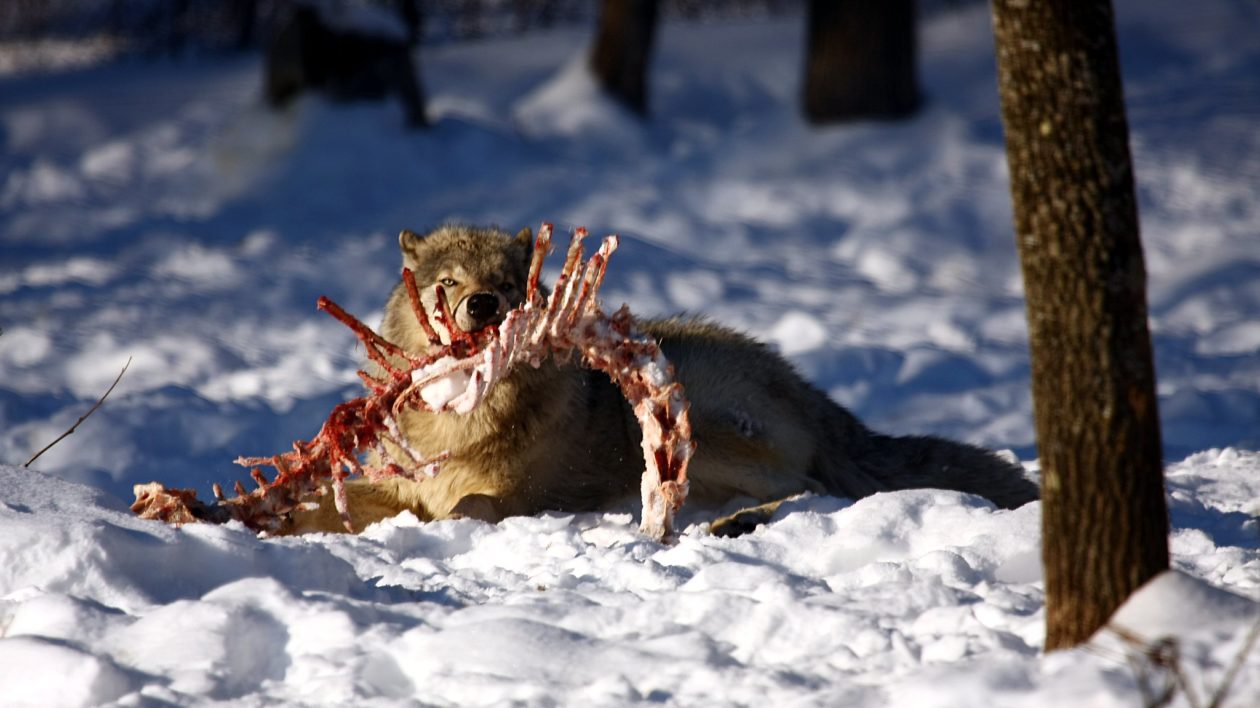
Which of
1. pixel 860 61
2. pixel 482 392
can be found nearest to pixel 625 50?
pixel 860 61

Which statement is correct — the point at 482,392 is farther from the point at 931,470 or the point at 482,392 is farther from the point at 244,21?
the point at 244,21

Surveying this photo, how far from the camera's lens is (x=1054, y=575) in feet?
9.11

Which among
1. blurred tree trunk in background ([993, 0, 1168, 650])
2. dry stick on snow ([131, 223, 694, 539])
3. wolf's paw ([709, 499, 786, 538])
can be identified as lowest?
wolf's paw ([709, 499, 786, 538])

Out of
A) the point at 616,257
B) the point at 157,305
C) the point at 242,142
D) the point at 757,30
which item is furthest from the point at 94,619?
the point at 757,30

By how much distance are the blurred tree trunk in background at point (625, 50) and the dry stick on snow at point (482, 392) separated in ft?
37.1

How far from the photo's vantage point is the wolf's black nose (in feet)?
14.9

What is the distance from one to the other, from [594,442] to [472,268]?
2.81 feet

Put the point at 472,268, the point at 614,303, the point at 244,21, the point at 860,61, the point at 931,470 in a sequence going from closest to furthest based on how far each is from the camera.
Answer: the point at 472,268 < the point at 931,470 < the point at 614,303 < the point at 860,61 < the point at 244,21

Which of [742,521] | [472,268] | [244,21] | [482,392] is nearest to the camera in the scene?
[482,392]

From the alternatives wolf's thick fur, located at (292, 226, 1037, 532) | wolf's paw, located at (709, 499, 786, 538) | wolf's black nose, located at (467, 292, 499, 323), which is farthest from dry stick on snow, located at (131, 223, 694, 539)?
wolf's thick fur, located at (292, 226, 1037, 532)

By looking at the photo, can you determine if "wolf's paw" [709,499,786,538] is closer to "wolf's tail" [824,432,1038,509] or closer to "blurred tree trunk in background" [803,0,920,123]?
"wolf's tail" [824,432,1038,509]

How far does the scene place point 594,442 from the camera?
520 cm

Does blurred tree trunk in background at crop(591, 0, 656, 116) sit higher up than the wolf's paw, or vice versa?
blurred tree trunk in background at crop(591, 0, 656, 116)

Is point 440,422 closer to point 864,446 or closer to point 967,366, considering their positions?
point 864,446
